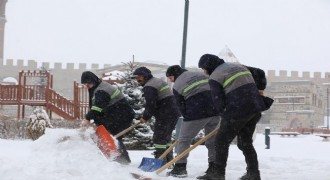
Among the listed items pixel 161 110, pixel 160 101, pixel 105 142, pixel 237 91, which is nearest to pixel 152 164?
pixel 105 142

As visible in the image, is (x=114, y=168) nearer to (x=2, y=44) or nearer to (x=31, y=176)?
(x=31, y=176)

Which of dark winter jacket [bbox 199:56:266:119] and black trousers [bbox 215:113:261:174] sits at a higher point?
dark winter jacket [bbox 199:56:266:119]

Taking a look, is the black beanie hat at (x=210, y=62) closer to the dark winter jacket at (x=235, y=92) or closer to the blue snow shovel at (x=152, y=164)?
the dark winter jacket at (x=235, y=92)

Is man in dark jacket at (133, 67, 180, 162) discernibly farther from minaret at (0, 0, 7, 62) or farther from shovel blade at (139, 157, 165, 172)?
minaret at (0, 0, 7, 62)

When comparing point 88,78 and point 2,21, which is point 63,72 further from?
point 88,78

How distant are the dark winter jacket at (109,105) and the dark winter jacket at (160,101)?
476mm

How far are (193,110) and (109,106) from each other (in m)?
1.61

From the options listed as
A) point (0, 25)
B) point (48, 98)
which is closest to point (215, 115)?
point (48, 98)

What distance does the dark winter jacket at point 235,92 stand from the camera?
6.15m

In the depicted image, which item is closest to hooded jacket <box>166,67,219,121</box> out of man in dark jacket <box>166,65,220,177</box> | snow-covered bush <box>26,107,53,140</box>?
man in dark jacket <box>166,65,220,177</box>

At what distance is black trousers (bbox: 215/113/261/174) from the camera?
245 inches

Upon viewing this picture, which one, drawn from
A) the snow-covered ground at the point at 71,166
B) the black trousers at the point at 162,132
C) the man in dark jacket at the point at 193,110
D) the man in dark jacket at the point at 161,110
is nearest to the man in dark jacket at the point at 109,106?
the man in dark jacket at the point at 161,110

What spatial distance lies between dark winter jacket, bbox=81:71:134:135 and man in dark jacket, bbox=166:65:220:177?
1176 mm

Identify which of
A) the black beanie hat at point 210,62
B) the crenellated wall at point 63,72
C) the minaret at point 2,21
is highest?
the minaret at point 2,21
